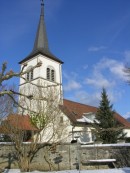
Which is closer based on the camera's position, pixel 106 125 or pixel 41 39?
pixel 106 125

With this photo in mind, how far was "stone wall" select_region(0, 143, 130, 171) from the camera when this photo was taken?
14.4 meters

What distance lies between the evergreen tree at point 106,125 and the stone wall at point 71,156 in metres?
8.15

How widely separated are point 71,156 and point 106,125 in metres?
10.2

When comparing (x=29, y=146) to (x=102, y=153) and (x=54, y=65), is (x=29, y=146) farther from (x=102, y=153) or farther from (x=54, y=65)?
(x=54, y=65)

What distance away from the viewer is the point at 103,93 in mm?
26547

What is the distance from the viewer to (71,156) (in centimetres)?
1495

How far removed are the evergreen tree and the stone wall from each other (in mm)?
8154

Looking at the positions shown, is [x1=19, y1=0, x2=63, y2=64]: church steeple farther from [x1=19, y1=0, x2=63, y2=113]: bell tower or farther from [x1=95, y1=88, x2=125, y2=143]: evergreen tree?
[x1=95, y1=88, x2=125, y2=143]: evergreen tree

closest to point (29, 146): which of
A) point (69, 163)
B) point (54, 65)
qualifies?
point (69, 163)

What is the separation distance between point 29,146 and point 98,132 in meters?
10.9

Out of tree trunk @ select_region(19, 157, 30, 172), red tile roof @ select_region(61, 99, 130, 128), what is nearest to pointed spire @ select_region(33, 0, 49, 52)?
red tile roof @ select_region(61, 99, 130, 128)

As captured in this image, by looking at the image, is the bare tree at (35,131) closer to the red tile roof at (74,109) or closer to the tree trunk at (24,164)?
the tree trunk at (24,164)

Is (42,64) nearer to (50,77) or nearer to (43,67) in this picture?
(43,67)

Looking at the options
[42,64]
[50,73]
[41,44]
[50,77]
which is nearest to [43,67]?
[42,64]
